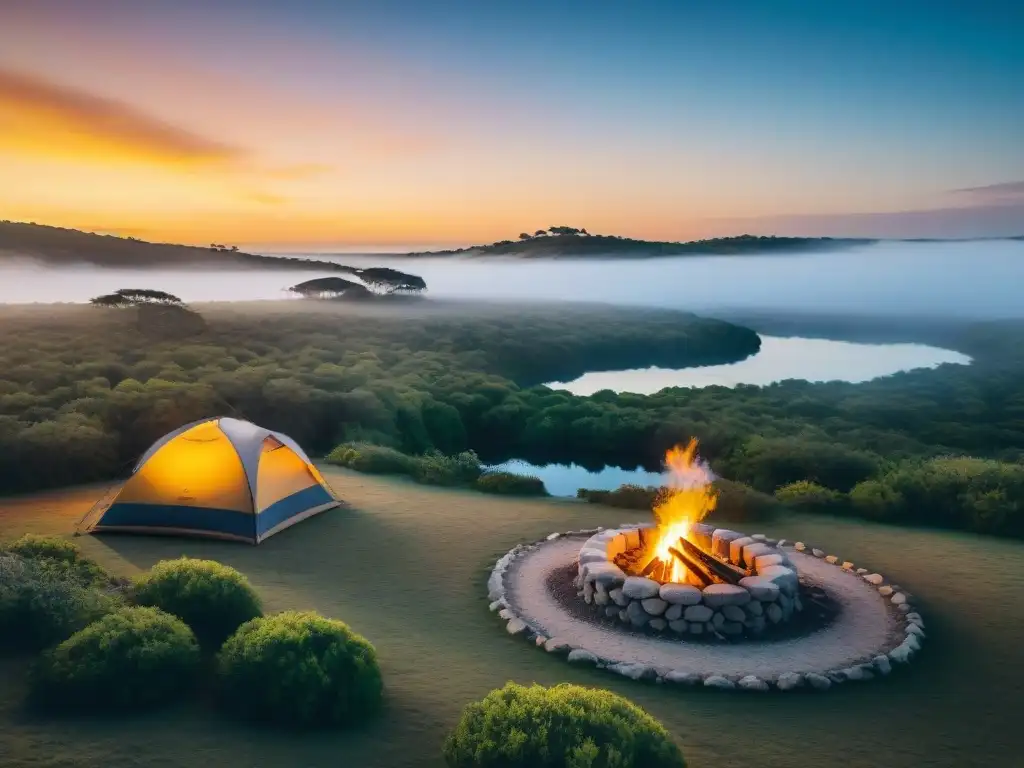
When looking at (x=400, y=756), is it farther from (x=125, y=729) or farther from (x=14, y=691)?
(x=14, y=691)

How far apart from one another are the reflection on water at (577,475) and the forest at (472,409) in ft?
4.43

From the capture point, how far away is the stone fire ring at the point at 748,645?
11.4 metres

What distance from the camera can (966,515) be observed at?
20.2 metres

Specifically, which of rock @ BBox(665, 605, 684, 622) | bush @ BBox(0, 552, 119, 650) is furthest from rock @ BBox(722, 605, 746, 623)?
bush @ BBox(0, 552, 119, 650)

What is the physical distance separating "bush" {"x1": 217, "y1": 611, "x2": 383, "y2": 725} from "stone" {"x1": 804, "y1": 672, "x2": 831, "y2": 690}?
5.94 metres

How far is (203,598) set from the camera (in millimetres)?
11641

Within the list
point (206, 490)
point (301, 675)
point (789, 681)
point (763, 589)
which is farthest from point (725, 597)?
point (206, 490)

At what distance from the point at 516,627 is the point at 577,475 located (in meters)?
29.8

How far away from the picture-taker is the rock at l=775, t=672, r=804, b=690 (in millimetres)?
11086

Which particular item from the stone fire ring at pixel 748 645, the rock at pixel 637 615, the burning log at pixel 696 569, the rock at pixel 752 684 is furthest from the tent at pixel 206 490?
the rock at pixel 752 684

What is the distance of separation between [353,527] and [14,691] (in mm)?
9437

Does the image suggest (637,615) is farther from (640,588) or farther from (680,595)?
(680,595)

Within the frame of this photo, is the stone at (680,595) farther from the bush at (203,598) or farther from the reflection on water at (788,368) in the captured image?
the reflection on water at (788,368)

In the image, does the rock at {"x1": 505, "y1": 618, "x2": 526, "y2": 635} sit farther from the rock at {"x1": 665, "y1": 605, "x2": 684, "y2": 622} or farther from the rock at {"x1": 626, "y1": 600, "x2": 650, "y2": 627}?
the rock at {"x1": 665, "y1": 605, "x2": 684, "y2": 622}
